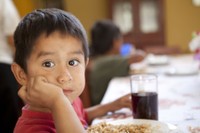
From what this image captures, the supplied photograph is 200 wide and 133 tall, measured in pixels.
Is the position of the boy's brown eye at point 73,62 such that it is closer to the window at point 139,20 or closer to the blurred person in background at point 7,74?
the blurred person in background at point 7,74

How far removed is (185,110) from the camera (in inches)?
50.1

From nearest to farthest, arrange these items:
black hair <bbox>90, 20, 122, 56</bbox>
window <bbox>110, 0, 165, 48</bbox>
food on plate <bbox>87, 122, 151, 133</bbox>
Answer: food on plate <bbox>87, 122, 151, 133</bbox> → black hair <bbox>90, 20, 122, 56</bbox> → window <bbox>110, 0, 165, 48</bbox>

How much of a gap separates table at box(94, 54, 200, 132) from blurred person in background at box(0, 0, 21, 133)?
734mm

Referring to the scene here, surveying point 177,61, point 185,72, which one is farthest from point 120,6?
point 185,72

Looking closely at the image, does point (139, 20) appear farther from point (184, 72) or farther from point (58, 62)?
point (58, 62)

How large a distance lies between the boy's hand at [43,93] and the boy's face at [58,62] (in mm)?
37

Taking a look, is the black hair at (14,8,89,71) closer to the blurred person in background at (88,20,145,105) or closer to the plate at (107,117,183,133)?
the plate at (107,117,183,133)

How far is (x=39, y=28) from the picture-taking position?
0.92m

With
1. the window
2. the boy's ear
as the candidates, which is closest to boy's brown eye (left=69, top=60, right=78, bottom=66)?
the boy's ear

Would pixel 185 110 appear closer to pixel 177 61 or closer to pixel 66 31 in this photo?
pixel 66 31

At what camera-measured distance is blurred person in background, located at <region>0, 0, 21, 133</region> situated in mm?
2301

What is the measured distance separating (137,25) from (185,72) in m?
3.24

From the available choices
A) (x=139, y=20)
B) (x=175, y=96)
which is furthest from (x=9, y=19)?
(x=139, y=20)

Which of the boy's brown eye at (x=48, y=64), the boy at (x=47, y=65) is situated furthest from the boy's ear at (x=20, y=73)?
the boy's brown eye at (x=48, y=64)
